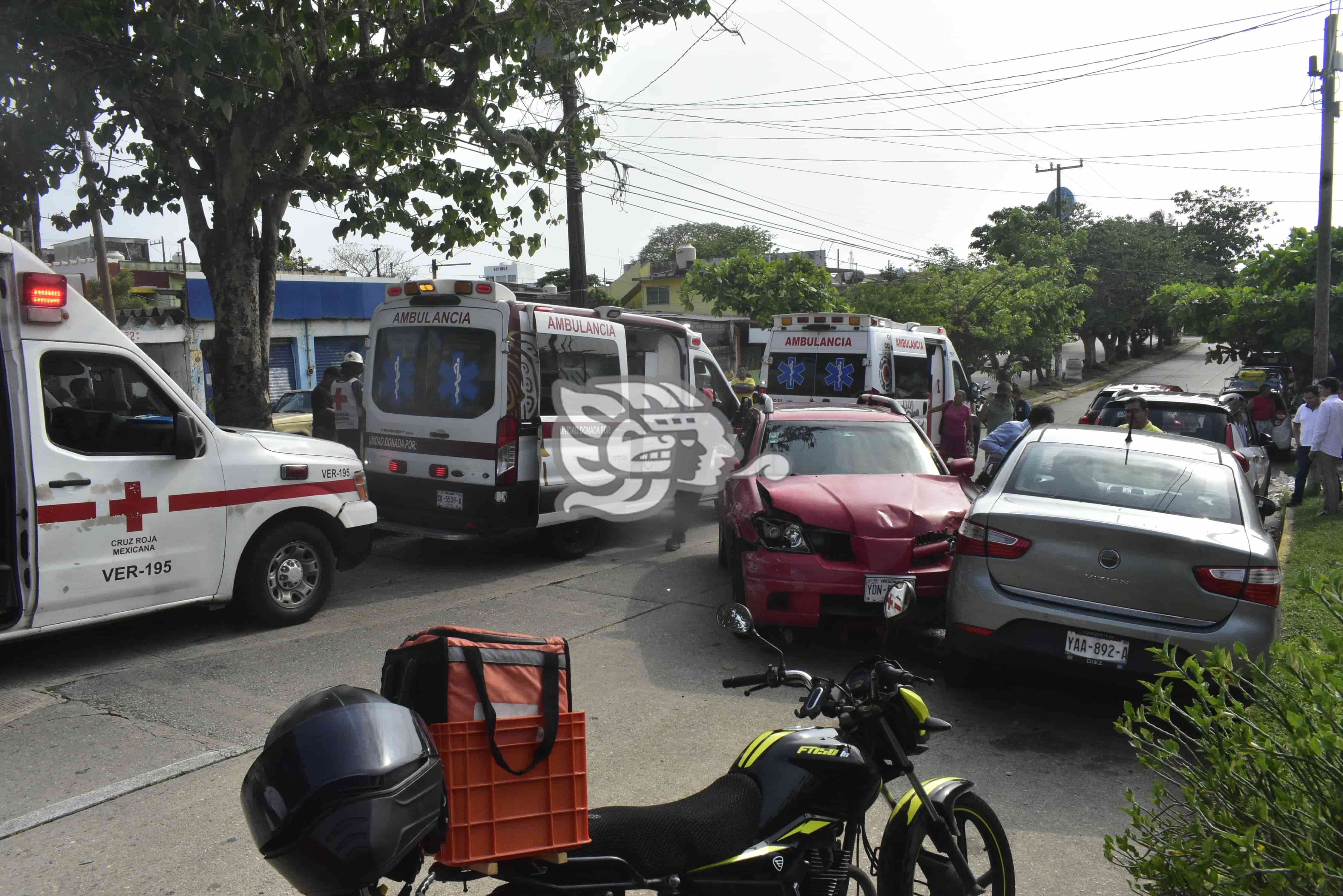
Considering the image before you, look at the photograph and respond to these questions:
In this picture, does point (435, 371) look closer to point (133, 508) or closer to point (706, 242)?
→ point (133, 508)

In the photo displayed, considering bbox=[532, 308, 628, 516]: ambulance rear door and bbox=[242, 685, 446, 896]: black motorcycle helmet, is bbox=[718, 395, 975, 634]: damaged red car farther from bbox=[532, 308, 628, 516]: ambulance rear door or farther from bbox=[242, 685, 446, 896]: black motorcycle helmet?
bbox=[242, 685, 446, 896]: black motorcycle helmet

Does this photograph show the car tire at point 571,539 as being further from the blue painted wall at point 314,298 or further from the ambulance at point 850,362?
the blue painted wall at point 314,298

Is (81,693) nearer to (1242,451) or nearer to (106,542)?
(106,542)

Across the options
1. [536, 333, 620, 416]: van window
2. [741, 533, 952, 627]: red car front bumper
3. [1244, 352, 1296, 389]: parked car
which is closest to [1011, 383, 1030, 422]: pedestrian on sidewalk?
[536, 333, 620, 416]: van window

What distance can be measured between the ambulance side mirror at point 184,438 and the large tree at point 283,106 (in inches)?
119

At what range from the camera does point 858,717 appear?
2.91 m

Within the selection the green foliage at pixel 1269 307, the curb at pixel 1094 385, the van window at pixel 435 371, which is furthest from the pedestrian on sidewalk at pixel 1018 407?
the curb at pixel 1094 385

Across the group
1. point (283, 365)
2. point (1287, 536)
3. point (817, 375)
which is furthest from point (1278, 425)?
point (283, 365)

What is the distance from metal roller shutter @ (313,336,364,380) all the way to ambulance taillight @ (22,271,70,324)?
2210 cm

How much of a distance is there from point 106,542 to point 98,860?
2.66 metres

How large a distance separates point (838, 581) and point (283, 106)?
7031mm

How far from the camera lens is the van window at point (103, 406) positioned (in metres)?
5.91

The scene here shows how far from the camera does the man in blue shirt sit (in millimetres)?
10367

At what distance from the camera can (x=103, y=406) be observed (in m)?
6.20
